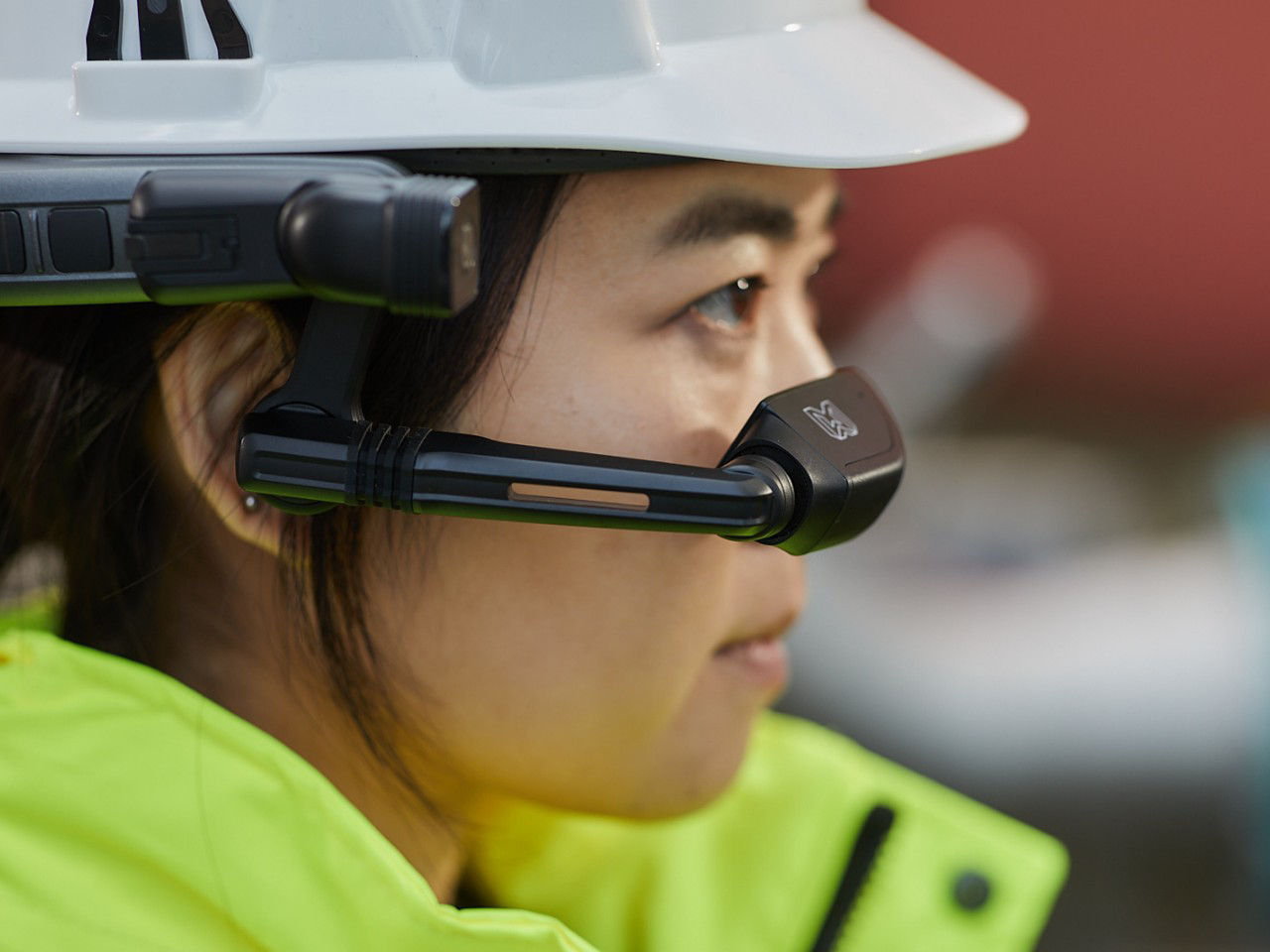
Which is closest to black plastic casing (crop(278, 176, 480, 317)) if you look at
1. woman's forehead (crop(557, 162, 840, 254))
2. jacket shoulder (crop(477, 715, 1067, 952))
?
woman's forehead (crop(557, 162, 840, 254))

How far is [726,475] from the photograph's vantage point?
105 cm

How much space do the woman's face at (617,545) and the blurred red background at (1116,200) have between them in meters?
2.28

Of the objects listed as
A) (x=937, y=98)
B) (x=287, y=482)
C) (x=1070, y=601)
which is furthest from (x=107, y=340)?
(x=1070, y=601)

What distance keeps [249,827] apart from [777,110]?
0.67 m

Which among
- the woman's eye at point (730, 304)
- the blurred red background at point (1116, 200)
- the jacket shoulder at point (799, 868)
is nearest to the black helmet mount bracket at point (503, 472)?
the woman's eye at point (730, 304)

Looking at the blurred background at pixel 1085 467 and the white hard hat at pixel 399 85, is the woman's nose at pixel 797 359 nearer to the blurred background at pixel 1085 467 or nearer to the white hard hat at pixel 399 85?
the white hard hat at pixel 399 85

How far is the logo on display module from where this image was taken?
1.14 metres

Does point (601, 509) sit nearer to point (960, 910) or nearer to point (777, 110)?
point (777, 110)

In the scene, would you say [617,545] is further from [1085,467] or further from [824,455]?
[1085,467]

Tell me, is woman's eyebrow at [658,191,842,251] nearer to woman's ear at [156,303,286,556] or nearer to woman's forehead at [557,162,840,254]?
woman's forehead at [557,162,840,254]

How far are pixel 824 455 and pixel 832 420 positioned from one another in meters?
0.05

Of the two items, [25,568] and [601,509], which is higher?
[601,509]

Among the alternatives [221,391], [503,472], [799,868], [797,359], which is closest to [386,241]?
[503,472]

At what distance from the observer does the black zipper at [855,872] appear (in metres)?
1.43
